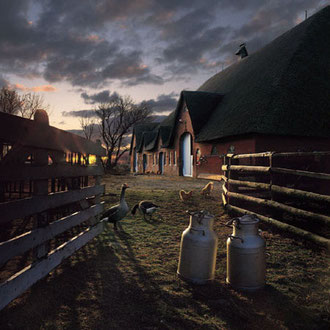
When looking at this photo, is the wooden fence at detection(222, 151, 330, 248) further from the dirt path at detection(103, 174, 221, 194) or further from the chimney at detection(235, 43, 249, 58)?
the chimney at detection(235, 43, 249, 58)

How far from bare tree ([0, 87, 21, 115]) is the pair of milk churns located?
3130 centimetres

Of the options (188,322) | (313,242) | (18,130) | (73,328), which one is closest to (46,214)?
(18,130)

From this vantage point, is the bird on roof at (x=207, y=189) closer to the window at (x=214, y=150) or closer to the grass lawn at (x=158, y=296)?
the grass lawn at (x=158, y=296)

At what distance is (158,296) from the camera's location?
3.21 metres

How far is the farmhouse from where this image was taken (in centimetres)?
1578

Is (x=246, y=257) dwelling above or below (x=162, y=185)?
above

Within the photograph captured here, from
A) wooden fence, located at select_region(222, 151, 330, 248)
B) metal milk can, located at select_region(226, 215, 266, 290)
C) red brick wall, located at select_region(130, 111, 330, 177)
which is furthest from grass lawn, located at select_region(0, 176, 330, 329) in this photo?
red brick wall, located at select_region(130, 111, 330, 177)

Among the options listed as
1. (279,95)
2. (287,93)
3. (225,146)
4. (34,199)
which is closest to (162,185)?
(225,146)

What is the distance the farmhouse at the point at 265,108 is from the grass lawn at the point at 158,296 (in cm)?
1083

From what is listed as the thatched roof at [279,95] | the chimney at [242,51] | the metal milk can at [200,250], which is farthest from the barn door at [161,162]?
the metal milk can at [200,250]

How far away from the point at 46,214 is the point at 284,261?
3.42 metres

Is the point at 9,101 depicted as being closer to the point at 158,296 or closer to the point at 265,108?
the point at 265,108

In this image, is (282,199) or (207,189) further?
(207,189)

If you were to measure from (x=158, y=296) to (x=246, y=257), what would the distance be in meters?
1.07
